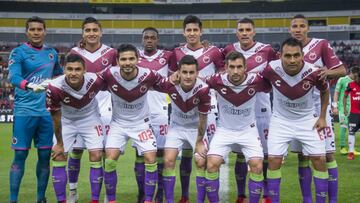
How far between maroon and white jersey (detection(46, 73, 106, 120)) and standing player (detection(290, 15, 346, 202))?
7.71 feet

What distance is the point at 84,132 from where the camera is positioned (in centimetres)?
580

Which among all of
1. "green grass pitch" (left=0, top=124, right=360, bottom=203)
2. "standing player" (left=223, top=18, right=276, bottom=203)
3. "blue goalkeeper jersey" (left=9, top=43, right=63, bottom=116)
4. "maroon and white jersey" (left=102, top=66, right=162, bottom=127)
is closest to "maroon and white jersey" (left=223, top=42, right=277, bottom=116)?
"standing player" (left=223, top=18, right=276, bottom=203)

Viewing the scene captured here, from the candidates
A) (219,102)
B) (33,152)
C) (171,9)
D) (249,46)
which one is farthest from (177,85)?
(171,9)

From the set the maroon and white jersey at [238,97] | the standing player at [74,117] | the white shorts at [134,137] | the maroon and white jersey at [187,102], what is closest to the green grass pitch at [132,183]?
the standing player at [74,117]

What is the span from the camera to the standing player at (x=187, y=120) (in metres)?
5.64

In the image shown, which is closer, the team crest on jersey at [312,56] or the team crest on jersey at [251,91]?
the team crest on jersey at [251,91]

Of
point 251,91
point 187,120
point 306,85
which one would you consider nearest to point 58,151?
point 187,120

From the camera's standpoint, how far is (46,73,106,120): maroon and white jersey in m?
5.54

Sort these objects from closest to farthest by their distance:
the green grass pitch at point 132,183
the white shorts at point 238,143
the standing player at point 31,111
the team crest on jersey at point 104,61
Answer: the white shorts at point 238,143
the standing player at point 31,111
the team crest on jersey at point 104,61
the green grass pitch at point 132,183

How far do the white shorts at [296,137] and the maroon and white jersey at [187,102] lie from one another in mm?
827

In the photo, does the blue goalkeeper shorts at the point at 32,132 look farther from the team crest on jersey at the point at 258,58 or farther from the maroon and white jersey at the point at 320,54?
the maroon and white jersey at the point at 320,54

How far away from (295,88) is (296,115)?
0.31m

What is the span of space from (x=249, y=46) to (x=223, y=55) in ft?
1.13

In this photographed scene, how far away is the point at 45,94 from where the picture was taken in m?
6.02
